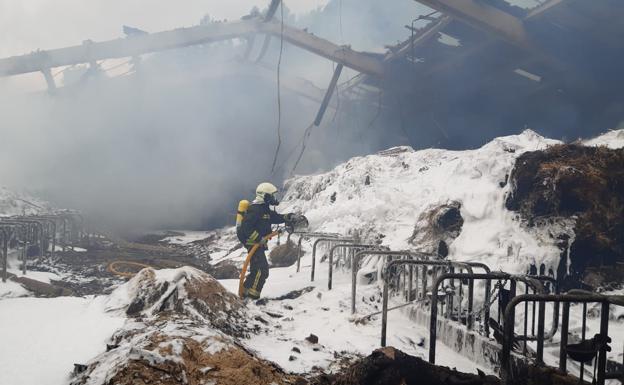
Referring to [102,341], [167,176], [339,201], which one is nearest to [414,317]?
[102,341]

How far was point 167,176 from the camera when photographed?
28.0 m

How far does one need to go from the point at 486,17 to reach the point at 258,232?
11083 millimetres

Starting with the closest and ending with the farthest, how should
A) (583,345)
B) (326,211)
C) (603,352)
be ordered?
(603,352), (583,345), (326,211)

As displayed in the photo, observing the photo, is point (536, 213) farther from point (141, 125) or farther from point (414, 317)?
point (141, 125)

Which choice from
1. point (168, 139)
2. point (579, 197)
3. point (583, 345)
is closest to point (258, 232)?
point (579, 197)

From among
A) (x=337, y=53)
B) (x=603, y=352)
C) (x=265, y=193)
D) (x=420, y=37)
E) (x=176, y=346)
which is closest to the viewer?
(x=603, y=352)

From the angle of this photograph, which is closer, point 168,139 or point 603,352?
point 603,352

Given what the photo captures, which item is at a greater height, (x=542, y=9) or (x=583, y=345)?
(x=542, y=9)

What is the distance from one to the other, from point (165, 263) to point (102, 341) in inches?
358

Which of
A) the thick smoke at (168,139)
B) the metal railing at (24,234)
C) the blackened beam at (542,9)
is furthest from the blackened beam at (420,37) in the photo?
the metal railing at (24,234)

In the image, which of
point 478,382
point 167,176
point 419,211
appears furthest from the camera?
point 167,176

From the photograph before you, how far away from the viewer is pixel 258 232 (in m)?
8.23

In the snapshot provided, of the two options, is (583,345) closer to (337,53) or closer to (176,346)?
(176,346)

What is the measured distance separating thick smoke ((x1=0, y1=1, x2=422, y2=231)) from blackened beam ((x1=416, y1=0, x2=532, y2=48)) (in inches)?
389
